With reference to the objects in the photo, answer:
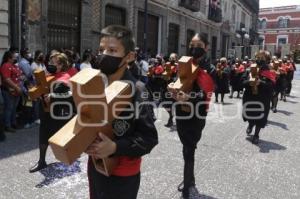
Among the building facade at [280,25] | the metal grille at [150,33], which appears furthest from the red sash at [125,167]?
the building facade at [280,25]

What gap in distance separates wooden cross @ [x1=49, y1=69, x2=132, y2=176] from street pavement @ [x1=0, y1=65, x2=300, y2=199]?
9.64ft

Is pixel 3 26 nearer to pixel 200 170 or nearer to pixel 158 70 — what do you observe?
pixel 158 70

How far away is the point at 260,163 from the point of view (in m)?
6.72

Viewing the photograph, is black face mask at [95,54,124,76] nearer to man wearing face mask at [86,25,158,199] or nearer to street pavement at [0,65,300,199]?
man wearing face mask at [86,25,158,199]

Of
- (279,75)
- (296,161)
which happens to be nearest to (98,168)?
(296,161)

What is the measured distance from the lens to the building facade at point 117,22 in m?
11.9

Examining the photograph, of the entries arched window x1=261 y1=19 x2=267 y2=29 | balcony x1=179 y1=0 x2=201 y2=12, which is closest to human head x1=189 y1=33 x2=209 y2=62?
balcony x1=179 y1=0 x2=201 y2=12

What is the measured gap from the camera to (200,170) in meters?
6.12

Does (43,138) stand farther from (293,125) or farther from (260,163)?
(293,125)

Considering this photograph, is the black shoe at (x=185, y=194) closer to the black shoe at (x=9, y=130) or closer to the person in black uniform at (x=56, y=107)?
the person in black uniform at (x=56, y=107)

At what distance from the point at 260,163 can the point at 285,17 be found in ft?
217

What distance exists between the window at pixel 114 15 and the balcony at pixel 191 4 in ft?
21.0

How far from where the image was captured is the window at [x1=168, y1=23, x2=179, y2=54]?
74.0 ft

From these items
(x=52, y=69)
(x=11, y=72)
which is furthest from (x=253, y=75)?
(x=11, y=72)
